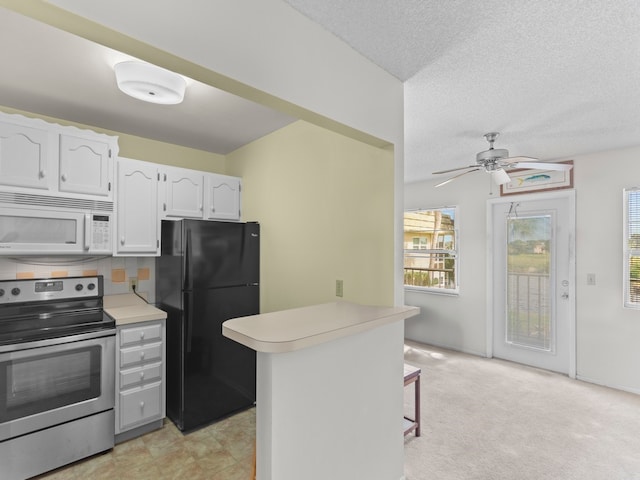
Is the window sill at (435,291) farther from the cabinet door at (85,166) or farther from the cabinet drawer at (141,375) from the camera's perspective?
the cabinet door at (85,166)

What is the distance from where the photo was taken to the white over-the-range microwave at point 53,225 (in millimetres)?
2219

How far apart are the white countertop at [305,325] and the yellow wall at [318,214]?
0.31m

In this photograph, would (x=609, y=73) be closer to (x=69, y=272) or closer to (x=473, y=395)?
(x=473, y=395)

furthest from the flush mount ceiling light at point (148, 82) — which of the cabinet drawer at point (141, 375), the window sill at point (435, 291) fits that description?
the window sill at point (435, 291)

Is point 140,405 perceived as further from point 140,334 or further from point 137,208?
point 137,208

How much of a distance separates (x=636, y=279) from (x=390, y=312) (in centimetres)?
321

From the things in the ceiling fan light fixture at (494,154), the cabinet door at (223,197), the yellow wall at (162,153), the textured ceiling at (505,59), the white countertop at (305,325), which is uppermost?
the textured ceiling at (505,59)

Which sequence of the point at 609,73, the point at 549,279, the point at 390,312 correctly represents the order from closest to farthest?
the point at 390,312, the point at 609,73, the point at 549,279

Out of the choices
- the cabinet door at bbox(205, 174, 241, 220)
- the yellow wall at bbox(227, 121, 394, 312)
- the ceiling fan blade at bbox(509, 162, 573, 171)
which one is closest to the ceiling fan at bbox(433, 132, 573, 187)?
the ceiling fan blade at bbox(509, 162, 573, 171)

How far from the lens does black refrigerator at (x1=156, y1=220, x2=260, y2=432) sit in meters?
2.58

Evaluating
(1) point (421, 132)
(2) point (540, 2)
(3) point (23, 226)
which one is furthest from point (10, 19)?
(1) point (421, 132)

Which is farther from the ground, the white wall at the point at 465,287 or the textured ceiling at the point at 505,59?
the textured ceiling at the point at 505,59

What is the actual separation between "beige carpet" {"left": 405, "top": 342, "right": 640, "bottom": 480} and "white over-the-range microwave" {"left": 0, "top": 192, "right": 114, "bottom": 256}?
9.26 ft

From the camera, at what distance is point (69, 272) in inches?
108
